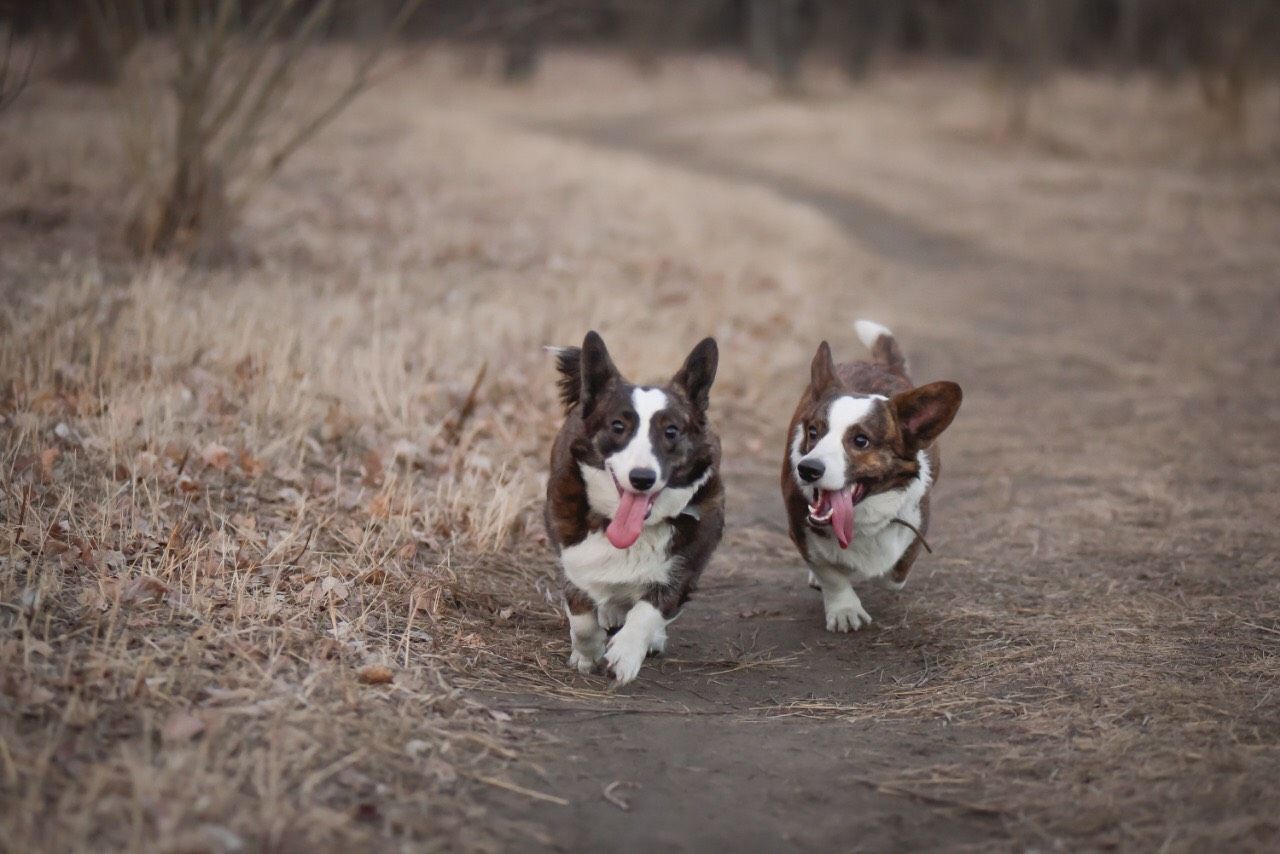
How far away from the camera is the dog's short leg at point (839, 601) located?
A: 5.41 m

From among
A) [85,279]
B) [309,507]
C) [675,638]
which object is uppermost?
[85,279]

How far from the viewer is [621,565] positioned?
4.74m

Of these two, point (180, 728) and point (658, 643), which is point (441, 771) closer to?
point (180, 728)

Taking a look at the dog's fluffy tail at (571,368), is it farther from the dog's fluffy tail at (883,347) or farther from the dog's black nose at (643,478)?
the dog's fluffy tail at (883,347)

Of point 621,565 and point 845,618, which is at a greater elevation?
point 621,565

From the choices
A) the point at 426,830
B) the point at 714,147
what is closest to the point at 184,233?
the point at 426,830

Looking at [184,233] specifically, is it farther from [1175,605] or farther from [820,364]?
[1175,605]

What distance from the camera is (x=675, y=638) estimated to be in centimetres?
539

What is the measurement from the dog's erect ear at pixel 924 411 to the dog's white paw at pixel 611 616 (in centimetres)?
139

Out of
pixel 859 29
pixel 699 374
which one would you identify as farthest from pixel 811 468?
pixel 859 29

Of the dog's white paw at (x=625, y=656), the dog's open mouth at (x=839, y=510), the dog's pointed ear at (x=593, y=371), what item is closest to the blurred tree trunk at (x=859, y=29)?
the dog's open mouth at (x=839, y=510)

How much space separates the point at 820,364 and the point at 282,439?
8.62ft

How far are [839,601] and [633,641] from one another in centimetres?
115

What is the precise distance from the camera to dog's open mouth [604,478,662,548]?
181 inches
